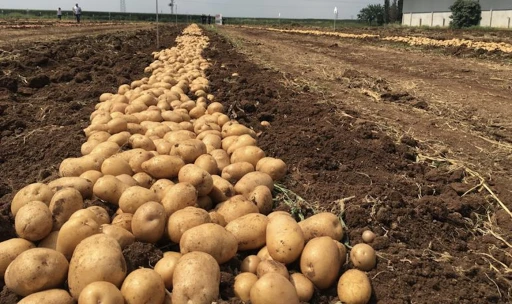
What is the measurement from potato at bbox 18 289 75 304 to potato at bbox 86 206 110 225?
57 centimetres

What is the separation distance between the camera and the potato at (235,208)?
3102 mm

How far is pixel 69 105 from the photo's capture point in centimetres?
644

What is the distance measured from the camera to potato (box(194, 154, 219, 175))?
3750 millimetres

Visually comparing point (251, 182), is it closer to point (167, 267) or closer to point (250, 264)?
point (250, 264)

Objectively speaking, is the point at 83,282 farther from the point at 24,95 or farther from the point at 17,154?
the point at 24,95

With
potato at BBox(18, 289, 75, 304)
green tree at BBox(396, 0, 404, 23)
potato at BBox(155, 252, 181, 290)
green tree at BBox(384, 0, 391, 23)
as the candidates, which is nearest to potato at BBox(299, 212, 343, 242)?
potato at BBox(155, 252, 181, 290)

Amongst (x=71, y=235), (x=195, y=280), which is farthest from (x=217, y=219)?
(x=71, y=235)

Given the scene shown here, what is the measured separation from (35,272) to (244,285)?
1.19 meters

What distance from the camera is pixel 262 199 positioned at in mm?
3320

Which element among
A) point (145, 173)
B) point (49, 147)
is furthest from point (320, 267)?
point (49, 147)

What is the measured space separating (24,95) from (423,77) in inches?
376

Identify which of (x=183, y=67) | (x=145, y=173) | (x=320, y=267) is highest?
(x=183, y=67)

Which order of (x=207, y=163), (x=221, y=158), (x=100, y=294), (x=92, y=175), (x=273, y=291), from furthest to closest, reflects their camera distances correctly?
(x=221, y=158) < (x=207, y=163) < (x=92, y=175) < (x=273, y=291) < (x=100, y=294)

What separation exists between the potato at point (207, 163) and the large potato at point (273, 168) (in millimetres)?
442
